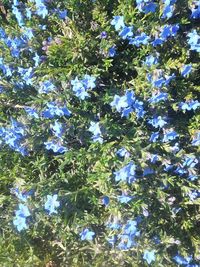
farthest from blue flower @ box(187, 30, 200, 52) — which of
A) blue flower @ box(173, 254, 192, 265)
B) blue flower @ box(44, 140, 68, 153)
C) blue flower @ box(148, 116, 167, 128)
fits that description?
blue flower @ box(173, 254, 192, 265)

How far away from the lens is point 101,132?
258 centimetres

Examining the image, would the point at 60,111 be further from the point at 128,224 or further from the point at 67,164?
the point at 128,224

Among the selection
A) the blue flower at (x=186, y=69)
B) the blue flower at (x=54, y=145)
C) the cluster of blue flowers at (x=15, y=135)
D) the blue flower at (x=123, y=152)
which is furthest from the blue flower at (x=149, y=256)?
the blue flower at (x=186, y=69)

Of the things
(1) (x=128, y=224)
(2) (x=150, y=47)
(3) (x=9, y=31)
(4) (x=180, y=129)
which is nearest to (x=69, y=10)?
(3) (x=9, y=31)

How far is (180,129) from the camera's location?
2.84m

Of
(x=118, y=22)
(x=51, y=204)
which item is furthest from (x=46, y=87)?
(x=51, y=204)

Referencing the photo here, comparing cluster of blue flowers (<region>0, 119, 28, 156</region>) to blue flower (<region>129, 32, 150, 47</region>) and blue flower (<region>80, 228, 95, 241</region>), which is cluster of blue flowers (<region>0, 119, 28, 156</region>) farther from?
blue flower (<region>129, 32, 150, 47</region>)

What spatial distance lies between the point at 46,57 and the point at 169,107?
85 centimetres

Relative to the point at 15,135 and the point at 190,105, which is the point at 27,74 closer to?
the point at 15,135

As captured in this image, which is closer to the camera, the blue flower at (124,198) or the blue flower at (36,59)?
the blue flower at (124,198)

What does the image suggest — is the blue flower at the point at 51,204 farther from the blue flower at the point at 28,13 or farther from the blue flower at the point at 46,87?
the blue flower at the point at 28,13

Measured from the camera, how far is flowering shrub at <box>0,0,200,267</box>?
2.62 meters

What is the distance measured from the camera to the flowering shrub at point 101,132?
2.62m

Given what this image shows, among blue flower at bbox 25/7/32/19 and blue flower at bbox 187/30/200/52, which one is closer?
blue flower at bbox 187/30/200/52
